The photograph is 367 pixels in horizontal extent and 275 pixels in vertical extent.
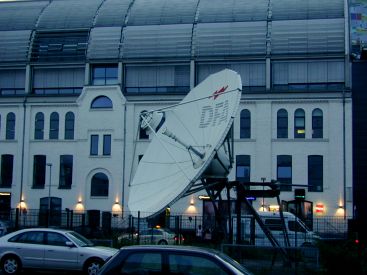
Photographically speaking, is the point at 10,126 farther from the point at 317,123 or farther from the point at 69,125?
the point at 317,123

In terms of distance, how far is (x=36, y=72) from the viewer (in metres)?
62.6

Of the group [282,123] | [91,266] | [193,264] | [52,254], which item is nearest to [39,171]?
[282,123]

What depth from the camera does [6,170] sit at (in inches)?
2361

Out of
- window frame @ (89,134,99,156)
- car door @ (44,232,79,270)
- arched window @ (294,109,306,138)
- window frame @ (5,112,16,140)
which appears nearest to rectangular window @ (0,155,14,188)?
window frame @ (5,112,16,140)

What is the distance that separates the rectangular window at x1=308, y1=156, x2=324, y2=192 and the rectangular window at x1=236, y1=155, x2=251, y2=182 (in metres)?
5.19

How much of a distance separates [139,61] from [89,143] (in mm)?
8661

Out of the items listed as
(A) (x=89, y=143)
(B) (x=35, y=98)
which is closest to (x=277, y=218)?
(A) (x=89, y=143)

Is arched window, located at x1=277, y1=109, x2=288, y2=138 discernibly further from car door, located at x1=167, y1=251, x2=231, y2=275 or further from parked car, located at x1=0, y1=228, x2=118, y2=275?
car door, located at x1=167, y1=251, x2=231, y2=275

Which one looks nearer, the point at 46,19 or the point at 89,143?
the point at 89,143

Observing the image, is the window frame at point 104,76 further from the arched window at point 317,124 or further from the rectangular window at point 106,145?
the arched window at point 317,124

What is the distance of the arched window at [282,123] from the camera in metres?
55.5

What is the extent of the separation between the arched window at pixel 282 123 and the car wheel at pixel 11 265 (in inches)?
1436

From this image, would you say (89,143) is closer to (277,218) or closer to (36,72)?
(36,72)

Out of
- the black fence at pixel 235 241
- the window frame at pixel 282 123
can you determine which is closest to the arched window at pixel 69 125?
the black fence at pixel 235 241
